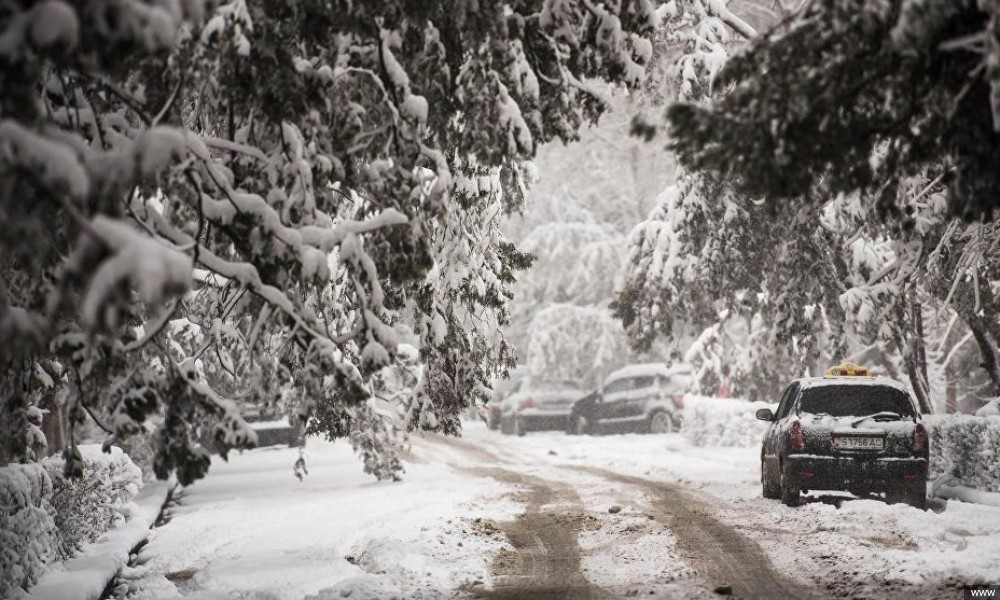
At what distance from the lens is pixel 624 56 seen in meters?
7.70

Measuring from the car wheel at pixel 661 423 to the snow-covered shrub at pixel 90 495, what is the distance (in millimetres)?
16592

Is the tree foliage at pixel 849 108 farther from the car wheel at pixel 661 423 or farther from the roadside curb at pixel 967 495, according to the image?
the car wheel at pixel 661 423

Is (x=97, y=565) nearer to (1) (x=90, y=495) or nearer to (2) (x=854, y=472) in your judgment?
(1) (x=90, y=495)

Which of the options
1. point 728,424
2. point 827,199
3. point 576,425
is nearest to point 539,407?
point 576,425

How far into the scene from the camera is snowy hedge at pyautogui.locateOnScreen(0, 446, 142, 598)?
8305 millimetres

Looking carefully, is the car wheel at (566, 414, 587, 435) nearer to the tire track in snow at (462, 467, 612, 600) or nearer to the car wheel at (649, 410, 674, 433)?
the car wheel at (649, 410, 674, 433)

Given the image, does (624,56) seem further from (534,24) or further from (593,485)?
(593,485)

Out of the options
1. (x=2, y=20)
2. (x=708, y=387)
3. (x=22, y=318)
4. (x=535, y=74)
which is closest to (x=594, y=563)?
(x=535, y=74)

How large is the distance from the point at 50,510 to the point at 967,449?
11361 mm

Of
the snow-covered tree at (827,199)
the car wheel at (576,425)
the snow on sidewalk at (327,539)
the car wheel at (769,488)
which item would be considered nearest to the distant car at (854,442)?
the car wheel at (769,488)

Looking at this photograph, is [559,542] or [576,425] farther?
[576,425]

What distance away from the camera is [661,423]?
27.7m

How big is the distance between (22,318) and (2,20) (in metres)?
1.24

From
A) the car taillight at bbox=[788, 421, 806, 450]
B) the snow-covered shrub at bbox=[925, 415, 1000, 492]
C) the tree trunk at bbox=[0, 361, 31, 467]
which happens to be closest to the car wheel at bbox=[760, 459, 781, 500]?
the car taillight at bbox=[788, 421, 806, 450]
